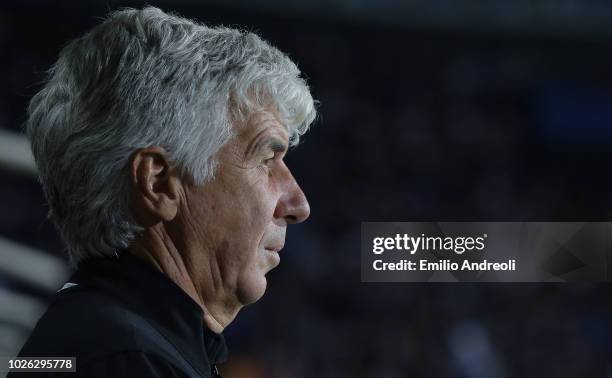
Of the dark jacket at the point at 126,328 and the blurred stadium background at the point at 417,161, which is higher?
the blurred stadium background at the point at 417,161

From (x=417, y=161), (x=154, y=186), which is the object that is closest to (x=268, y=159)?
(x=154, y=186)

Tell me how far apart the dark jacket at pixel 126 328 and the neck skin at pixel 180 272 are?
1 centimetres

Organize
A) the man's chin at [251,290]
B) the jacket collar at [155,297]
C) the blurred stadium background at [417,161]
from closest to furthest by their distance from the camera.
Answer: the jacket collar at [155,297], the man's chin at [251,290], the blurred stadium background at [417,161]

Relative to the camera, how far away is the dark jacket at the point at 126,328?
634mm

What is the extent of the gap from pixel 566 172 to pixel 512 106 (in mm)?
439

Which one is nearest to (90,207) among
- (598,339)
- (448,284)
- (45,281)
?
(45,281)

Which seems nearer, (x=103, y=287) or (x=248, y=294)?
(x=103, y=287)

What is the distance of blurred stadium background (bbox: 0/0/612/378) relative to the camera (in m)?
3.86

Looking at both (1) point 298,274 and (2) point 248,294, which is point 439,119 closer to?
(1) point 298,274

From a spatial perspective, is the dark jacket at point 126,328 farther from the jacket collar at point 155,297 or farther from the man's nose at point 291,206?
the man's nose at point 291,206

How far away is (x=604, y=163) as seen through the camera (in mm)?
4809

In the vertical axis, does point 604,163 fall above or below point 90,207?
above

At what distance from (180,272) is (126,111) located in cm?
15

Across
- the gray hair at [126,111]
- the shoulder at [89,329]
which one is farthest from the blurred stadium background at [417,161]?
the shoulder at [89,329]
